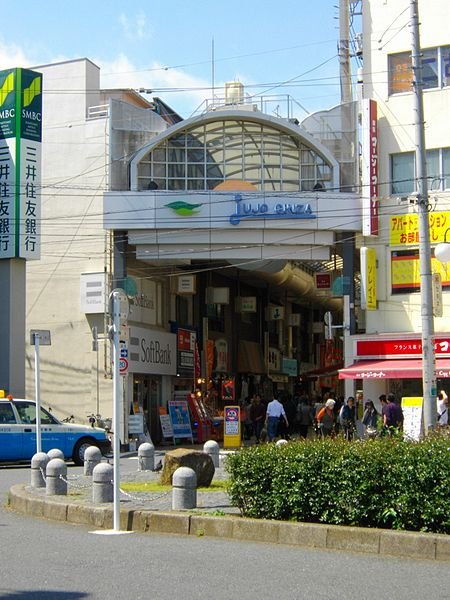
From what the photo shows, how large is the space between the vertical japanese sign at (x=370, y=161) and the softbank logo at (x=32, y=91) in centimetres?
1064

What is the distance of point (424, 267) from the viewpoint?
20703mm

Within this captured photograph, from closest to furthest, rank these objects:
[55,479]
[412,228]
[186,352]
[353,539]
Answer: [353,539], [55,479], [412,228], [186,352]

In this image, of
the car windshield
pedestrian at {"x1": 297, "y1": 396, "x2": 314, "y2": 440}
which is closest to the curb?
the car windshield

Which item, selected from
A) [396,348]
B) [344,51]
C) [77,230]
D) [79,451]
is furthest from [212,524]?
[344,51]

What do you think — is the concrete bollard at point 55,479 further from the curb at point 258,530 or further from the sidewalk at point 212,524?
the curb at point 258,530

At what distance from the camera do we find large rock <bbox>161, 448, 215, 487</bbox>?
650 inches

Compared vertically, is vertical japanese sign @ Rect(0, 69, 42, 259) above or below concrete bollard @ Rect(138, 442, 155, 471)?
above

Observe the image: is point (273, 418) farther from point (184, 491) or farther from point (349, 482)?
point (349, 482)

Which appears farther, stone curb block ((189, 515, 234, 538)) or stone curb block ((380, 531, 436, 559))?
stone curb block ((189, 515, 234, 538))

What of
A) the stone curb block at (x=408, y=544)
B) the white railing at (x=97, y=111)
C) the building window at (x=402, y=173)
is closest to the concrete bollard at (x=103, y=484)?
the stone curb block at (x=408, y=544)

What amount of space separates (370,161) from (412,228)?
2.60m

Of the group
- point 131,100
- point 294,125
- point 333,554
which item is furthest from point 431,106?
point 333,554

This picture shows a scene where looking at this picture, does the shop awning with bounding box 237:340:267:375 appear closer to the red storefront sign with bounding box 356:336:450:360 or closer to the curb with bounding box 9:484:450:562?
the red storefront sign with bounding box 356:336:450:360

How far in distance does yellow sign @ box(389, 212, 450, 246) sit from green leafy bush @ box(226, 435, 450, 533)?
64.9ft
